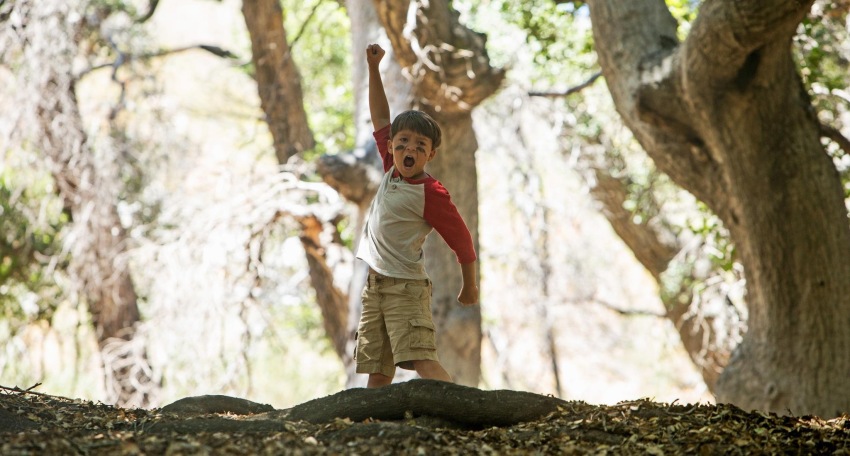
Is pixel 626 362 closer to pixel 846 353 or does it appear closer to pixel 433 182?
pixel 846 353

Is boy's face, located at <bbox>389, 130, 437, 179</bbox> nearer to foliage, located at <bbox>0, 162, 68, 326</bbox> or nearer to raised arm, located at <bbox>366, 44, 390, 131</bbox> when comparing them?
raised arm, located at <bbox>366, 44, 390, 131</bbox>

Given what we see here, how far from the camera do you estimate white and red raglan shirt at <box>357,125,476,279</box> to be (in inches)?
159

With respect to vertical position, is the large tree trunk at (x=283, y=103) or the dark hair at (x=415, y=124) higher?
the large tree trunk at (x=283, y=103)

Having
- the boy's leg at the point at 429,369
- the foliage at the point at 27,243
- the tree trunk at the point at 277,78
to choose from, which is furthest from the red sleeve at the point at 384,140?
the foliage at the point at 27,243

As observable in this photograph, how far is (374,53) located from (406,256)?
3.04 ft

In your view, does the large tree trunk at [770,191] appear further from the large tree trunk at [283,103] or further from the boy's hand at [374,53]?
the large tree trunk at [283,103]

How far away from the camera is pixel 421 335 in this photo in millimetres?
4055

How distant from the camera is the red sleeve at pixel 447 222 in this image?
4022 mm

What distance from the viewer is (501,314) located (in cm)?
1372

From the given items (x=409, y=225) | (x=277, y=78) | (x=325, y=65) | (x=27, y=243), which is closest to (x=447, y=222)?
(x=409, y=225)

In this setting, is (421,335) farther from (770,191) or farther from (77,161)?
(77,161)

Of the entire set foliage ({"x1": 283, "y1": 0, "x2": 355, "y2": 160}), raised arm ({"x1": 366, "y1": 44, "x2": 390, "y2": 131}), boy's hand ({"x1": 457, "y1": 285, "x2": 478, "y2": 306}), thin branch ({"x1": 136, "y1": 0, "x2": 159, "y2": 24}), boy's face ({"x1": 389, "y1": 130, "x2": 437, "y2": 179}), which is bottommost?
boy's hand ({"x1": 457, "y1": 285, "x2": 478, "y2": 306})

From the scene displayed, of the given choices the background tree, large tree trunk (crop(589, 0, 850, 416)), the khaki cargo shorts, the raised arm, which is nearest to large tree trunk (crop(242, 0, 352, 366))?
the background tree

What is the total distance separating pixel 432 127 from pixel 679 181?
2728mm
